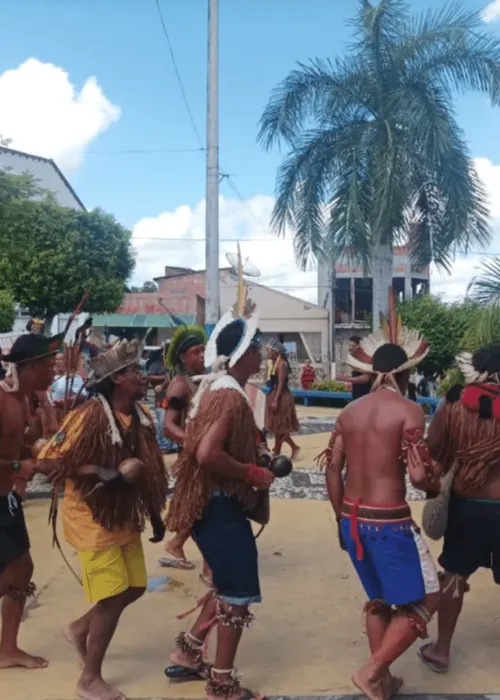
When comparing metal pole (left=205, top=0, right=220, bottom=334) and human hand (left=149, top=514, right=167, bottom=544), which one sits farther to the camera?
metal pole (left=205, top=0, right=220, bottom=334)

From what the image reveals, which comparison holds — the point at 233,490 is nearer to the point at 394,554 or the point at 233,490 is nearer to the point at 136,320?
the point at 394,554

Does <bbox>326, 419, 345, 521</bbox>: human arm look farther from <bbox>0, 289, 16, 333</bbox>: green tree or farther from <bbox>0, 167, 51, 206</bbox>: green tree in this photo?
<bbox>0, 167, 51, 206</bbox>: green tree

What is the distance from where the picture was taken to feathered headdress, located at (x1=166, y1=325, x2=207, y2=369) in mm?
5738

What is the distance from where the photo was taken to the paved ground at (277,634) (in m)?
3.79

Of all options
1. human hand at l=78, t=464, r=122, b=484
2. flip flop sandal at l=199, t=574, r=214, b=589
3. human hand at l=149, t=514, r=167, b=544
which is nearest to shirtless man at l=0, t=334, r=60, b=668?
human hand at l=78, t=464, r=122, b=484

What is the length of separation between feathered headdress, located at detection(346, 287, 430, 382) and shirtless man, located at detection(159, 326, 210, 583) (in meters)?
1.59

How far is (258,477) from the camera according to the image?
3.48m

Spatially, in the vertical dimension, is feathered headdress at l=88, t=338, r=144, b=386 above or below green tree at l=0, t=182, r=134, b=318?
below

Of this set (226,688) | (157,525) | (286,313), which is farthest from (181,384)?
(286,313)

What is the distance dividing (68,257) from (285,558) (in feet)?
68.9

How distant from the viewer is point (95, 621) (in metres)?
3.59

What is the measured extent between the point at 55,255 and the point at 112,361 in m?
22.5

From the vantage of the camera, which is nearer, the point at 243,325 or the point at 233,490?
the point at 233,490

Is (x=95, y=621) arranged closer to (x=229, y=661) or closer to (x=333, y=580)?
(x=229, y=661)
